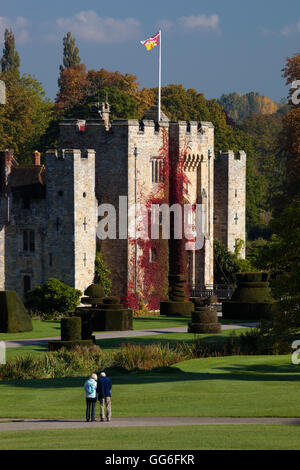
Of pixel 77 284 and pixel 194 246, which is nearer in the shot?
pixel 77 284

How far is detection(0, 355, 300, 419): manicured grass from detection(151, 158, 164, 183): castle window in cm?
3331

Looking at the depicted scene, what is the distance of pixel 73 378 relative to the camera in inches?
1585

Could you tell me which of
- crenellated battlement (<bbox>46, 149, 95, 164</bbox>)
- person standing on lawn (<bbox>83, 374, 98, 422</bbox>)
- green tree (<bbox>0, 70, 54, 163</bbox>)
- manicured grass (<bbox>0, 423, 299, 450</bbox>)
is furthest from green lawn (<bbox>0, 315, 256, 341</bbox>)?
green tree (<bbox>0, 70, 54, 163</bbox>)

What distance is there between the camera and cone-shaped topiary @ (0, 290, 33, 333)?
190 ft

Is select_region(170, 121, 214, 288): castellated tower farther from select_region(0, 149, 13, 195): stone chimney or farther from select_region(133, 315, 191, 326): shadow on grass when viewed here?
select_region(0, 149, 13, 195): stone chimney

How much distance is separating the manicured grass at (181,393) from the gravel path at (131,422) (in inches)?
30.1

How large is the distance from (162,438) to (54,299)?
39.7 metres

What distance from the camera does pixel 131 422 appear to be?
96.8 feet

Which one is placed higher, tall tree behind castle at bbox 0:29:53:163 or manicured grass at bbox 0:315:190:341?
tall tree behind castle at bbox 0:29:53:163

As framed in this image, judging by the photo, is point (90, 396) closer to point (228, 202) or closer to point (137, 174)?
point (137, 174)

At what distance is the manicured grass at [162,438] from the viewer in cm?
2461
